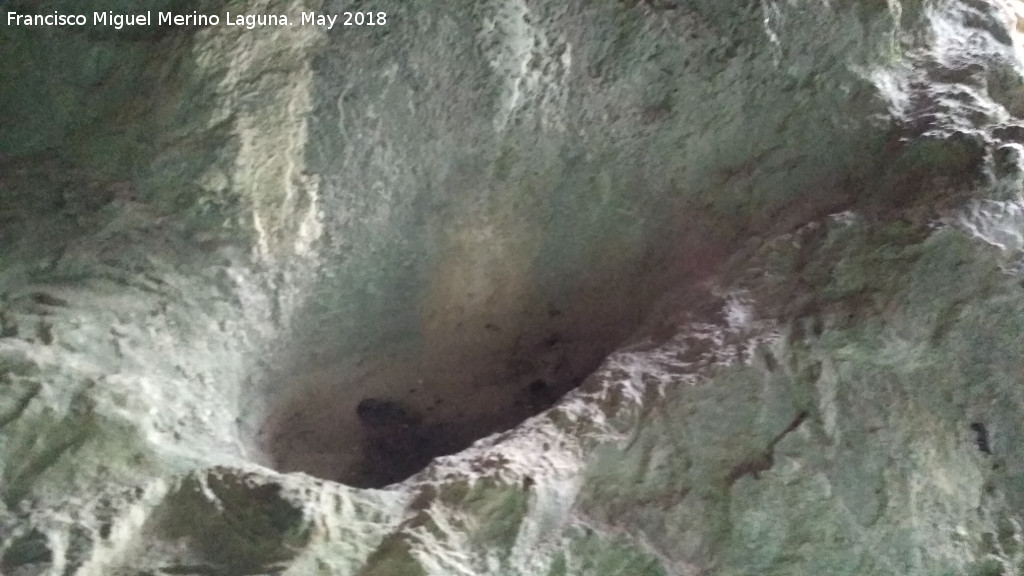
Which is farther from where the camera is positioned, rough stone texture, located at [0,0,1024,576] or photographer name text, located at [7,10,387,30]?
photographer name text, located at [7,10,387,30]

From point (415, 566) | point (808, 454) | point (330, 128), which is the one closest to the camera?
point (415, 566)

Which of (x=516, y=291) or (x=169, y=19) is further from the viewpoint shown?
(x=516, y=291)

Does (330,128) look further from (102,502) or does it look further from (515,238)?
(102,502)

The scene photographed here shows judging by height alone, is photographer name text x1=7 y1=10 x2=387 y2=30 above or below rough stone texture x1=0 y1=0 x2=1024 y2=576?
above

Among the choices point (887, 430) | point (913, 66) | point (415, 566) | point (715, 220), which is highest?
point (913, 66)

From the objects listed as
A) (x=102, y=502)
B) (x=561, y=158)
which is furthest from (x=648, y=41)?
(x=102, y=502)

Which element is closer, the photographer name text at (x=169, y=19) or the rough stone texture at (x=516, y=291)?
the rough stone texture at (x=516, y=291)

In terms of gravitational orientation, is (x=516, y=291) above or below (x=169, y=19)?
below

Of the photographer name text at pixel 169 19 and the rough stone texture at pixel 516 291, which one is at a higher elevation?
the photographer name text at pixel 169 19
